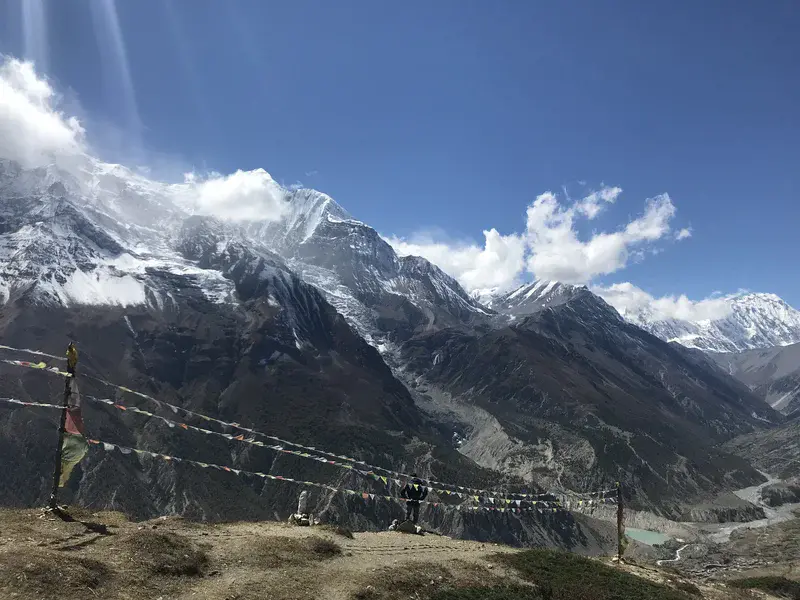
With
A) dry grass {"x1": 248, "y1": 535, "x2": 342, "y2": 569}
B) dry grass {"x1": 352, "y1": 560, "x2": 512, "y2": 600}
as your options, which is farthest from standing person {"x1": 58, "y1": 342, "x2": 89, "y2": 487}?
dry grass {"x1": 352, "y1": 560, "x2": 512, "y2": 600}

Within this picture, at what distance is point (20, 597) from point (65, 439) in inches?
477

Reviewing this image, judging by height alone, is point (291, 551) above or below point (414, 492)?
below

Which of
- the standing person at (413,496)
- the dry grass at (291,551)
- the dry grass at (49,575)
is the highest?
the standing person at (413,496)

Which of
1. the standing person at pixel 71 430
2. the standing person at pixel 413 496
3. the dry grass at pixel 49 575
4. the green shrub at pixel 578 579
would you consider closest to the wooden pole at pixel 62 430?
the standing person at pixel 71 430

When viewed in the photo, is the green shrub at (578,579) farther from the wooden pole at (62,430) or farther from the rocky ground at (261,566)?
the wooden pole at (62,430)

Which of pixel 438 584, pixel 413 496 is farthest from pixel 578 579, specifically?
pixel 413 496

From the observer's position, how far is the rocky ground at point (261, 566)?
21875 millimetres

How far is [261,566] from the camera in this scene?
88.3 feet

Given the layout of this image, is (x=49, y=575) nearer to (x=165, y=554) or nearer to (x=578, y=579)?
(x=165, y=554)

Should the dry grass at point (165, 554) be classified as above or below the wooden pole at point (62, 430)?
below

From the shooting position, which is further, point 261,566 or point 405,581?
point 405,581

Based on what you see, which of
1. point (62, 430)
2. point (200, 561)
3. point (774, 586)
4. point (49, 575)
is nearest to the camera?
point (49, 575)

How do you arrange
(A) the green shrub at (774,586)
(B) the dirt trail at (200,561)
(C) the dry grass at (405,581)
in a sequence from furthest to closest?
(A) the green shrub at (774,586) < (C) the dry grass at (405,581) < (B) the dirt trail at (200,561)

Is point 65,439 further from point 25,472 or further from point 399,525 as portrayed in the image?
point 25,472
